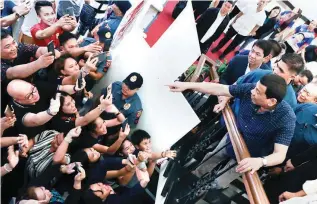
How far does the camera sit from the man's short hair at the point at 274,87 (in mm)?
1876

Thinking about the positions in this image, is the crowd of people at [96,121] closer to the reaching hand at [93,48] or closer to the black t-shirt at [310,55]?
the reaching hand at [93,48]

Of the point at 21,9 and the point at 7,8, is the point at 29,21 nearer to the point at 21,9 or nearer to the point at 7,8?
the point at 7,8

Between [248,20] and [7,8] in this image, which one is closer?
[7,8]

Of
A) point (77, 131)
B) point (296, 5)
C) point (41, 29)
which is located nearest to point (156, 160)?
point (77, 131)

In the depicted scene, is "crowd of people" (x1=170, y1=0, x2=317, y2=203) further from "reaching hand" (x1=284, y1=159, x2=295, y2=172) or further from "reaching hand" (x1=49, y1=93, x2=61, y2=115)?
"reaching hand" (x1=49, y1=93, x2=61, y2=115)

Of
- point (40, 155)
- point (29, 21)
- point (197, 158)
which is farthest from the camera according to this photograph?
point (29, 21)

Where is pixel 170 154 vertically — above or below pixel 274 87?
below

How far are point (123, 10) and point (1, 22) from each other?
1507 millimetres

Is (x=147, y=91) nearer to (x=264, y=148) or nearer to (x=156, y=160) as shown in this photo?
(x=156, y=160)

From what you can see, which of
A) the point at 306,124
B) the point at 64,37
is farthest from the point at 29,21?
the point at 306,124

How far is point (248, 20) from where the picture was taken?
15.2ft

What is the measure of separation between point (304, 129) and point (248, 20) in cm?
272

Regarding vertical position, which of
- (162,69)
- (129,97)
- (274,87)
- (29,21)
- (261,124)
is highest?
(274,87)

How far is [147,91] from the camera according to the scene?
9.00 ft
